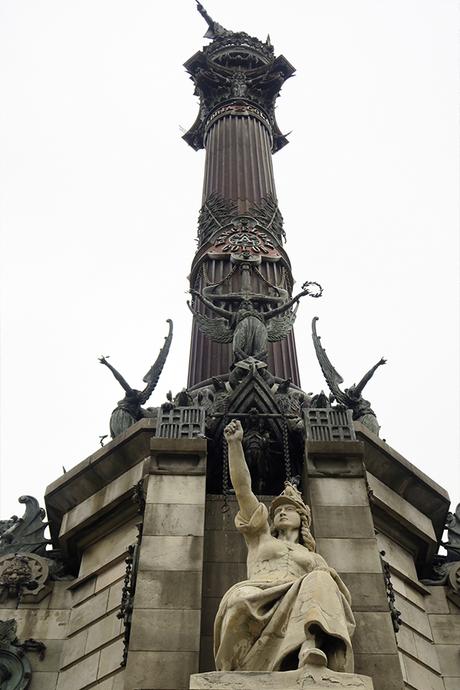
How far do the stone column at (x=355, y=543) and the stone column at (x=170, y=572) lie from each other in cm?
169

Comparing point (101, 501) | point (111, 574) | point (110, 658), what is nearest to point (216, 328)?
point (101, 501)

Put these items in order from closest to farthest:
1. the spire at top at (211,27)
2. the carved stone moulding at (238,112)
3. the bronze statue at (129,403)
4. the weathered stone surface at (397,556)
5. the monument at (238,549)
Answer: the monument at (238,549)
the weathered stone surface at (397,556)
the bronze statue at (129,403)
the carved stone moulding at (238,112)
the spire at top at (211,27)

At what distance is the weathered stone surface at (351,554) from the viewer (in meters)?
11.6

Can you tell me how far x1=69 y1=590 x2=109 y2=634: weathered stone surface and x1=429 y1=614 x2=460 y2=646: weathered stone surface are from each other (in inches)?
204

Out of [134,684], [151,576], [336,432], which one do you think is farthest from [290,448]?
[134,684]

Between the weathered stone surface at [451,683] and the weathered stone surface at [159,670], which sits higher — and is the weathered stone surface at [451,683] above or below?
above

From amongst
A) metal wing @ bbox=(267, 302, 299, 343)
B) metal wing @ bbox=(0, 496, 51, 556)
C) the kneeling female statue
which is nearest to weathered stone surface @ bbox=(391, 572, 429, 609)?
the kneeling female statue

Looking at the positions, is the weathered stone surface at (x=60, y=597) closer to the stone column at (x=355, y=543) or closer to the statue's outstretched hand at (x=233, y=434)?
A: the stone column at (x=355, y=543)

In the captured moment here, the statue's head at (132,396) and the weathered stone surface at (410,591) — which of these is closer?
the weathered stone surface at (410,591)

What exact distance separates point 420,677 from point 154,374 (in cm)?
767

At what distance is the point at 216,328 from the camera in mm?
17812

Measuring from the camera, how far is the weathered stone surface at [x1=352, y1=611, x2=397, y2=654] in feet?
35.0

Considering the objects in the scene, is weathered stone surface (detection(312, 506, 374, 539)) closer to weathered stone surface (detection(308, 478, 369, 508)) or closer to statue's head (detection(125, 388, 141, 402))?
weathered stone surface (detection(308, 478, 369, 508))

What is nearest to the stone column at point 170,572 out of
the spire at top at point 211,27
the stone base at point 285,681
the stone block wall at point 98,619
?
the stone block wall at point 98,619
